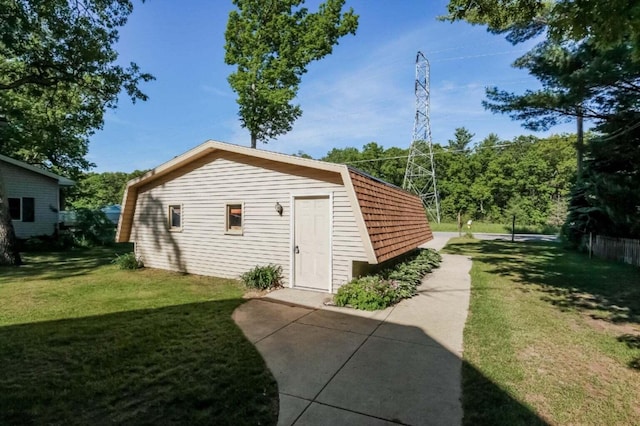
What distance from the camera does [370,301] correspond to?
6223mm

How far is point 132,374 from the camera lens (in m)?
3.59

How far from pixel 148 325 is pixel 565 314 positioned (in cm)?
751

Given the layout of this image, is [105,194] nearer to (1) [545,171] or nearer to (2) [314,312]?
(2) [314,312]

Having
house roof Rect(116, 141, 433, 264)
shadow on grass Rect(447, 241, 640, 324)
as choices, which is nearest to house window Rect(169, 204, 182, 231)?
house roof Rect(116, 141, 433, 264)

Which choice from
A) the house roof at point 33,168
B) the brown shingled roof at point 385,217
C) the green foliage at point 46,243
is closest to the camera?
the brown shingled roof at point 385,217

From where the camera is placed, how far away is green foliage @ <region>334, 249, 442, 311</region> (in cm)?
624

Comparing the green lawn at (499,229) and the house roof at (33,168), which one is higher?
the house roof at (33,168)

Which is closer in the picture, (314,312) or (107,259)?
(314,312)

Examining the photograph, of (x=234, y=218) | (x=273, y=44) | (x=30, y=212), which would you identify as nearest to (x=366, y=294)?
(x=234, y=218)

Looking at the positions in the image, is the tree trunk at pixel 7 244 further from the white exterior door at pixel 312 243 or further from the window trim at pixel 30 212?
the white exterior door at pixel 312 243

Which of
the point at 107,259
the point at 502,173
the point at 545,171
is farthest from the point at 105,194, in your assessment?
the point at 545,171

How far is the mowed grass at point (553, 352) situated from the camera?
9.85ft

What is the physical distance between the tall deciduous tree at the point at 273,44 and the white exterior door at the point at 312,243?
48.5 feet

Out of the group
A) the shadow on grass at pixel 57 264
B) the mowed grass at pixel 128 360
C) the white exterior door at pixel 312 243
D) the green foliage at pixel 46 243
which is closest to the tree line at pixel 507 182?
the white exterior door at pixel 312 243
